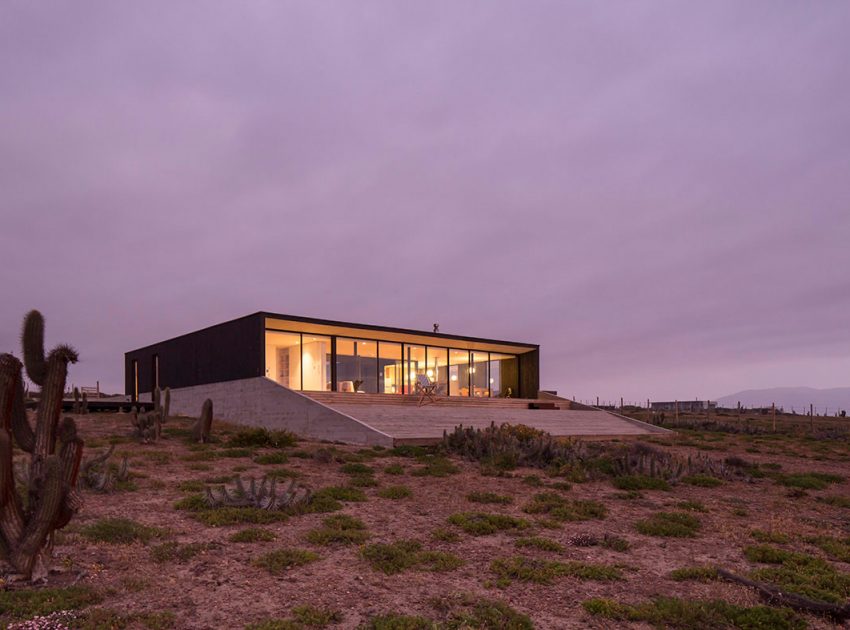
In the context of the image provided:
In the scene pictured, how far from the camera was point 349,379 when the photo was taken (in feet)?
99.9

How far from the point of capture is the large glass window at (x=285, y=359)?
28.5m

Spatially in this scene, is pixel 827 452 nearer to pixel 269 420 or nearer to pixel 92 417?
pixel 269 420

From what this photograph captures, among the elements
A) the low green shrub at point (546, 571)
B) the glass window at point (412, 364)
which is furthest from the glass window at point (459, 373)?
the low green shrub at point (546, 571)

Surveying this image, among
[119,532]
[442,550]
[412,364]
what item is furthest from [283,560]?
[412,364]

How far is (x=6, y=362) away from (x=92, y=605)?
8.72 feet

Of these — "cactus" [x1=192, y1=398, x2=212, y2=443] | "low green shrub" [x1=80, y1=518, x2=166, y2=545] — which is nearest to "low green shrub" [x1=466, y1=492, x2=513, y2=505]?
"low green shrub" [x1=80, y1=518, x2=166, y2=545]

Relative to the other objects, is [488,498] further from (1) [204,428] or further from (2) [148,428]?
(2) [148,428]

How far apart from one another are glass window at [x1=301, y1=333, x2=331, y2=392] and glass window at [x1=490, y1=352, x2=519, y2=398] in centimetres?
1257

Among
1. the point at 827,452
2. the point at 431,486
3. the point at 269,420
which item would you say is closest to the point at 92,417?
the point at 269,420

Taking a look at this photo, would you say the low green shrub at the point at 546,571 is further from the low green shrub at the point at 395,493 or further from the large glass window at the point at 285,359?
the large glass window at the point at 285,359

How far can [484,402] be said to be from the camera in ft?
97.5

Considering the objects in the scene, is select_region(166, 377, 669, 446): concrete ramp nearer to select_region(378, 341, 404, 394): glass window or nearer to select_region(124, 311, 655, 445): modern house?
select_region(124, 311, 655, 445): modern house

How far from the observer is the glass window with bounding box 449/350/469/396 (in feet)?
117

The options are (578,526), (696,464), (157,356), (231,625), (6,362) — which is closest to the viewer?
(231,625)
